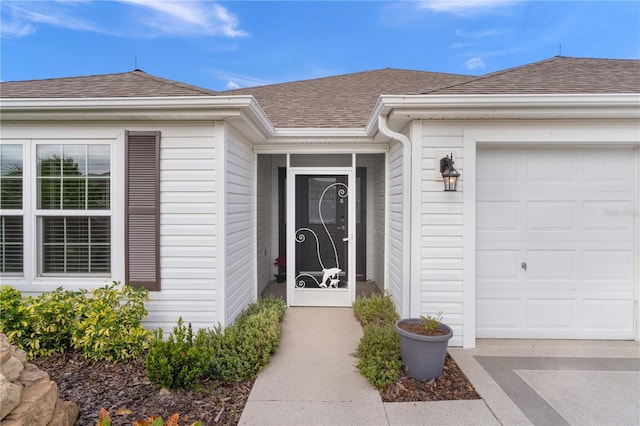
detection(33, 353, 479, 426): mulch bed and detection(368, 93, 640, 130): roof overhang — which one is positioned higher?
detection(368, 93, 640, 130): roof overhang

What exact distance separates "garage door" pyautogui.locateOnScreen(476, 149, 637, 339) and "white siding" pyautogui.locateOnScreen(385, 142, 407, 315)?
0.86 metres

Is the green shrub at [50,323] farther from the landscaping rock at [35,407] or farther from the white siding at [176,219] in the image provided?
the landscaping rock at [35,407]

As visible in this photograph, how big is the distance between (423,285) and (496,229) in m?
1.08

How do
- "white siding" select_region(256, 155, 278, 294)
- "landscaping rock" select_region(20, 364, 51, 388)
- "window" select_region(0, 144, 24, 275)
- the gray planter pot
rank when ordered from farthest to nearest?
1. "white siding" select_region(256, 155, 278, 294)
2. "window" select_region(0, 144, 24, 275)
3. the gray planter pot
4. "landscaping rock" select_region(20, 364, 51, 388)

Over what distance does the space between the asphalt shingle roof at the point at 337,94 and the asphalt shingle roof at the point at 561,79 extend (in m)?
1.49

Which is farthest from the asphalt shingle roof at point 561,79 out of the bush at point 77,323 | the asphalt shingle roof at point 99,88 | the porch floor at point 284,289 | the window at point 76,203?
the bush at point 77,323

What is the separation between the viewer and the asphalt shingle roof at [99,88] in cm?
348

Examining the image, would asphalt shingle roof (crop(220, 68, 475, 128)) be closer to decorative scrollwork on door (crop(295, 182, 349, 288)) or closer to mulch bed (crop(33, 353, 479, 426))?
decorative scrollwork on door (crop(295, 182, 349, 288))

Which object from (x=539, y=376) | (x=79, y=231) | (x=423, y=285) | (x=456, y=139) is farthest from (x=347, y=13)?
(x=539, y=376)

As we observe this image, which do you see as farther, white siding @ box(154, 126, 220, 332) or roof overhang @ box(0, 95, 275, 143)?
white siding @ box(154, 126, 220, 332)

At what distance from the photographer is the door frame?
495 cm

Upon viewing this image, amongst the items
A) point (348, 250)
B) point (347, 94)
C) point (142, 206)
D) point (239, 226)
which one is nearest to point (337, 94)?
point (347, 94)

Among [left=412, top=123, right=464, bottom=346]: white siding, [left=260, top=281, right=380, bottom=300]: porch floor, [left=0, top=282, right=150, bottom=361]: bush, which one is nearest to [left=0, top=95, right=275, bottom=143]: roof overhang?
[left=0, top=282, right=150, bottom=361]: bush

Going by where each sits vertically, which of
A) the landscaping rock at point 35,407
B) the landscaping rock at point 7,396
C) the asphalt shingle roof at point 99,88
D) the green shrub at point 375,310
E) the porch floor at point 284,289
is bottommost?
the porch floor at point 284,289
